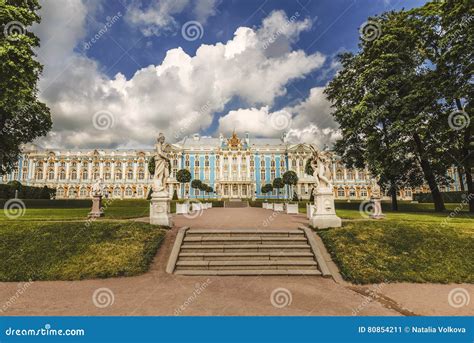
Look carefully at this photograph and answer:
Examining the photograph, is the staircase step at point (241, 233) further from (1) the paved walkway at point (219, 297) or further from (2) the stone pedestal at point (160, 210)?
(1) the paved walkway at point (219, 297)

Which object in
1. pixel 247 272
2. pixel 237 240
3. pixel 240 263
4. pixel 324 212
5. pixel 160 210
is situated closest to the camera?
pixel 247 272

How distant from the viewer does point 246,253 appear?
8102 millimetres

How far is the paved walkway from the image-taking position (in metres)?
5.02

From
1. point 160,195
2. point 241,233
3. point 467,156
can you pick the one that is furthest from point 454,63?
point 160,195

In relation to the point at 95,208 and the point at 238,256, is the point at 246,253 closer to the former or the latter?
the point at 238,256

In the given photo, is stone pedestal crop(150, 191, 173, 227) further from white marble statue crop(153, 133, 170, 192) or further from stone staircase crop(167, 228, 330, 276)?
stone staircase crop(167, 228, 330, 276)

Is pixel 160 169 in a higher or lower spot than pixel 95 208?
higher

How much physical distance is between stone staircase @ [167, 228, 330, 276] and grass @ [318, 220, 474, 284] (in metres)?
0.84

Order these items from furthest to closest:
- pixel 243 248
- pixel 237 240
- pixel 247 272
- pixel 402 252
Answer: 1. pixel 237 240
2. pixel 243 248
3. pixel 402 252
4. pixel 247 272

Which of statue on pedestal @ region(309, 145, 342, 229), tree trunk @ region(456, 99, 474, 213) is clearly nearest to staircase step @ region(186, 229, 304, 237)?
statue on pedestal @ region(309, 145, 342, 229)

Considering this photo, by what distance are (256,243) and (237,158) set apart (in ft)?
201

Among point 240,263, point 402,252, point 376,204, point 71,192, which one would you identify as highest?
point 71,192

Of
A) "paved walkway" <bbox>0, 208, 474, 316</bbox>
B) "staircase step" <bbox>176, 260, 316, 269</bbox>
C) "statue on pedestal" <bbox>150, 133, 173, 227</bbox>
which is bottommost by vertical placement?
"paved walkway" <bbox>0, 208, 474, 316</bbox>

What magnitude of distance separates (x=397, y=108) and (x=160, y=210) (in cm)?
1863
